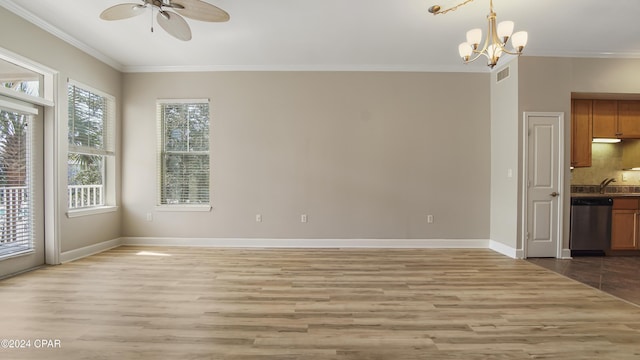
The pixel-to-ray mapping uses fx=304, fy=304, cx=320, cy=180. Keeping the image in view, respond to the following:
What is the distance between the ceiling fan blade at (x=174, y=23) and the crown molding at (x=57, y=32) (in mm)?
1869

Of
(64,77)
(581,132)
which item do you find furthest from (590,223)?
(64,77)

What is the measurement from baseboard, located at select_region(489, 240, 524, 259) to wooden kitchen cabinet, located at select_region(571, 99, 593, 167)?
1629mm

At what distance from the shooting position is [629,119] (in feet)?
15.3

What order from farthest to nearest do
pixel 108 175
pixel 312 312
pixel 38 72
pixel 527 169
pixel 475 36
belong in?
1. pixel 108 175
2. pixel 527 169
3. pixel 38 72
4. pixel 475 36
5. pixel 312 312

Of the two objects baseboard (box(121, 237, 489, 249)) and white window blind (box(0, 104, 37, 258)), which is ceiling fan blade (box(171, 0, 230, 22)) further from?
baseboard (box(121, 237, 489, 249))

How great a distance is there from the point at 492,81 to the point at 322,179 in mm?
3165

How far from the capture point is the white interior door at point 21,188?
11.0 feet

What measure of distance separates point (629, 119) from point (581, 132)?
808 mm

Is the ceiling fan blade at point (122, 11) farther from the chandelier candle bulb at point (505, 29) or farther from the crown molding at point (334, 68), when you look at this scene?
the chandelier candle bulb at point (505, 29)

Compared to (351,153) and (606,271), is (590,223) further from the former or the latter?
(351,153)

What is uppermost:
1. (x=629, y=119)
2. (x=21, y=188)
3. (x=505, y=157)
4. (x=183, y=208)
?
(x=629, y=119)

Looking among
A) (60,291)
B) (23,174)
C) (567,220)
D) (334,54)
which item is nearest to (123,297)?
(60,291)

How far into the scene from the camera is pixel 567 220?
4.36 meters

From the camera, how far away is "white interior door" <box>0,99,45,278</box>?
3361mm
